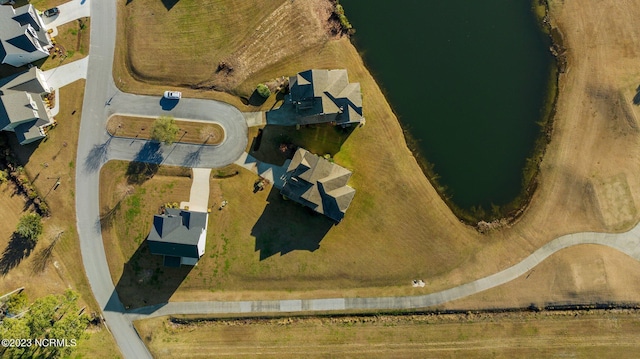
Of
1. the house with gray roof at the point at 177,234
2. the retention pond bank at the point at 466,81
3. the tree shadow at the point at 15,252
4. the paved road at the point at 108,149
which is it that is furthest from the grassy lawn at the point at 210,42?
the tree shadow at the point at 15,252

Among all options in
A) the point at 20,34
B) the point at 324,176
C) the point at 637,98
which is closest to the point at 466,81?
the point at 637,98

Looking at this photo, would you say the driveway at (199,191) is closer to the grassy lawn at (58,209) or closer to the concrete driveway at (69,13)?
the grassy lawn at (58,209)

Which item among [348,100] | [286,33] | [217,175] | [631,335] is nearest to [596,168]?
[631,335]

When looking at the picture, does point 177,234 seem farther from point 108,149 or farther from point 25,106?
point 25,106

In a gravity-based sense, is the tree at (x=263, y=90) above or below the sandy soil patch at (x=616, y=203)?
above

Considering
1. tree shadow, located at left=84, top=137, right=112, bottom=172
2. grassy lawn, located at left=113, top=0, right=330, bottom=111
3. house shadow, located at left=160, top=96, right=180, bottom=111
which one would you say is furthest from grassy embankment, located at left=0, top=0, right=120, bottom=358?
house shadow, located at left=160, top=96, right=180, bottom=111

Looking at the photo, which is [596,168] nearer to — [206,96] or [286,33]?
[286,33]

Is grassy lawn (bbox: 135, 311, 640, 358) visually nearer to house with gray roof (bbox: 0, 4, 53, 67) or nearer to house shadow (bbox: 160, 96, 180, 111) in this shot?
house shadow (bbox: 160, 96, 180, 111)
